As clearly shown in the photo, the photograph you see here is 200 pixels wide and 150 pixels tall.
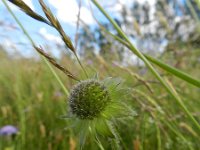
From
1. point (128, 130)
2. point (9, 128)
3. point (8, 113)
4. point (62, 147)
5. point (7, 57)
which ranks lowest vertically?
point (128, 130)

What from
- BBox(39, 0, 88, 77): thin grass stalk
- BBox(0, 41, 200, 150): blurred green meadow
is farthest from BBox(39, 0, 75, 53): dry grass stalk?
BBox(0, 41, 200, 150): blurred green meadow

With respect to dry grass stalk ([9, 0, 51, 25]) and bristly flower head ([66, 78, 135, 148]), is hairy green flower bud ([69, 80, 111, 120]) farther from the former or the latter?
dry grass stalk ([9, 0, 51, 25])

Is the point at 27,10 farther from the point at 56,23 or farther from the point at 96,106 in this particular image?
the point at 96,106

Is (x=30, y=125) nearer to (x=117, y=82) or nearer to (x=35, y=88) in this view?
(x=35, y=88)

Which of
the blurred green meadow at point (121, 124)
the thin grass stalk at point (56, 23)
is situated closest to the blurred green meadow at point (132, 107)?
the blurred green meadow at point (121, 124)

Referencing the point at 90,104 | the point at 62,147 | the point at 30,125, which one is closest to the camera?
the point at 90,104

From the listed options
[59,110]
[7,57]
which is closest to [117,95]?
[59,110]

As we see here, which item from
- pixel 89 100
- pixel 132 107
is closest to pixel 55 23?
pixel 89 100
